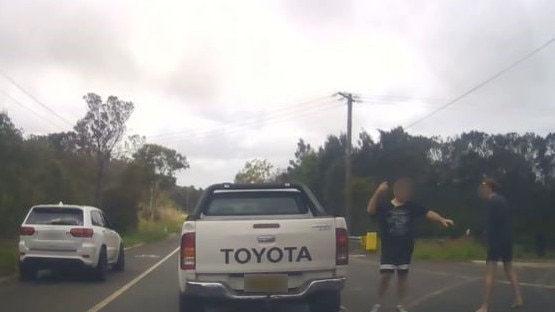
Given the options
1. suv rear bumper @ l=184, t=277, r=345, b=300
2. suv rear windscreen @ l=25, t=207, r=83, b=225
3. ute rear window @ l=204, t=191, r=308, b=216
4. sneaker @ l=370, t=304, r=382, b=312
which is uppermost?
ute rear window @ l=204, t=191, r=308, b=216

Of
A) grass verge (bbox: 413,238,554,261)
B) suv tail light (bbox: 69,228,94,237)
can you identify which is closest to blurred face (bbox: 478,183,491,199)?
suv tail light (bbox: 69,228,94,237)

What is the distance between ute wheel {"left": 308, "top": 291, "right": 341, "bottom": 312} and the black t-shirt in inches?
46.8

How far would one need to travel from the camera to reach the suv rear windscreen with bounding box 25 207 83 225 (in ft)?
51.9

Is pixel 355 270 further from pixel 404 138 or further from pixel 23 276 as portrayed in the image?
pixel 404 138

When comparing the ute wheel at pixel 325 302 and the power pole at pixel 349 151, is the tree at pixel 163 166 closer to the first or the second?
the power pole at pixel 349 151

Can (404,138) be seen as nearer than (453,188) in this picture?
No

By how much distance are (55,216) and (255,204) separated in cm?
671

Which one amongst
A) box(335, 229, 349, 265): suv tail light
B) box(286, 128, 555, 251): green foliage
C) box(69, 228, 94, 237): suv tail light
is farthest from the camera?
box(286, 128, 555, 251): green foliage

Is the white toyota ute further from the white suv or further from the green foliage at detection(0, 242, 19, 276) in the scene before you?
the green foliage at detection(0, 242, 19, 276)

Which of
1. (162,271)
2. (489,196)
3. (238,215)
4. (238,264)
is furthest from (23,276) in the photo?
(489,196)

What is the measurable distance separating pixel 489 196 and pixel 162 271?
35.2ft

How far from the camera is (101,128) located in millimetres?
48688

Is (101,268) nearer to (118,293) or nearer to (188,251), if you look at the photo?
(118,293)

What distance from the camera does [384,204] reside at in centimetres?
1054
